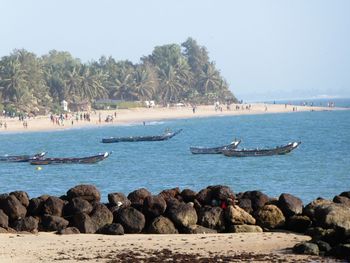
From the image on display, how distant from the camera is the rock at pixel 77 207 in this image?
24172 mm

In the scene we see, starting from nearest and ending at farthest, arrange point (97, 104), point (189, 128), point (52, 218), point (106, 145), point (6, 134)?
point (52, 218) < point (106, 145) < point (6, 134) < point (189, 128) < point (97, 104)

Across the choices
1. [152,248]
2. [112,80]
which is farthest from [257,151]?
[112,80]

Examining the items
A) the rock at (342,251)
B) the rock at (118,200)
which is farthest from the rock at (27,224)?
the rock at (342,251)

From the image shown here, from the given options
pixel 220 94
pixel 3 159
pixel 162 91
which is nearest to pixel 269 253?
pixel 3 159

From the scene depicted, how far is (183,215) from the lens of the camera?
22.9m

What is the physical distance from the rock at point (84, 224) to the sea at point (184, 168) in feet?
50.7

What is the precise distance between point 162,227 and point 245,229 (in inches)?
90.3

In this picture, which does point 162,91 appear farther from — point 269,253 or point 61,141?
point 269,253

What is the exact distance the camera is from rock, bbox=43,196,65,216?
2458cm

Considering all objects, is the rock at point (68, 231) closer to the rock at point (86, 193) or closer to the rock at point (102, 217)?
the rock at point (102, 217)

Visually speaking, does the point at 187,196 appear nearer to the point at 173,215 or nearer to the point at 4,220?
the point at 173,215

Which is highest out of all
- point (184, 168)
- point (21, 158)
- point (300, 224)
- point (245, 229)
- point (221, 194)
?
point (221, 194)

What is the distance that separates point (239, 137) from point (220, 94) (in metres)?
86.7

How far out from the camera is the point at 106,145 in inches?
3575
